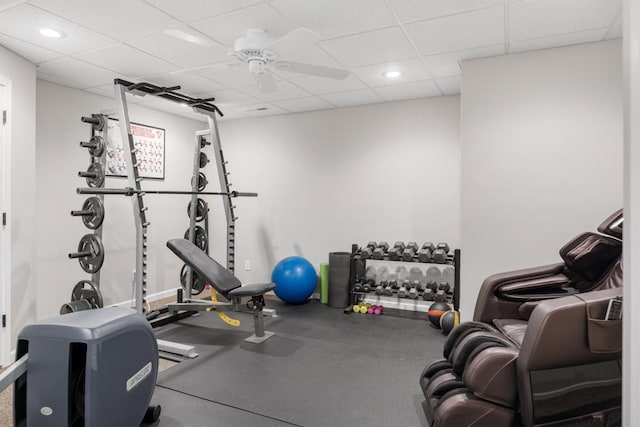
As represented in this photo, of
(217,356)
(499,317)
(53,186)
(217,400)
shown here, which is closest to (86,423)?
(217,400)

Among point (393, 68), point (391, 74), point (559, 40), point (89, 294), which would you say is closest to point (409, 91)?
point (391, 74)

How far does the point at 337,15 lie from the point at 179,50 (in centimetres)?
127

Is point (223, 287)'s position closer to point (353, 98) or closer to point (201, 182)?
point (201, 182)

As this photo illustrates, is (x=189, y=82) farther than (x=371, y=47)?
Yes

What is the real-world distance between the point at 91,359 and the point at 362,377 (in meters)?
1.71

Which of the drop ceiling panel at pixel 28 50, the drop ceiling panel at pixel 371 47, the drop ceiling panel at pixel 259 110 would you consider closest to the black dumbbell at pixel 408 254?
the drop ceiling panel at pixel 371 47

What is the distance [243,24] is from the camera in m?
2.46

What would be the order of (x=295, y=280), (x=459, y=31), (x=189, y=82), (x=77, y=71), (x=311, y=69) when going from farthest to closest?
1. (x=295, y=280)
2. (x=189, y=82)
3. (x=77, y=71)
4. (x=311, y=69)
5. (x=459, y=31)

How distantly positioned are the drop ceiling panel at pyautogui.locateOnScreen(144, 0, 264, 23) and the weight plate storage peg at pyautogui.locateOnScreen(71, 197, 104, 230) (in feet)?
5.47

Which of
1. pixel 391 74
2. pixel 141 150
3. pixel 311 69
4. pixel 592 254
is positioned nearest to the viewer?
pixel 592 254

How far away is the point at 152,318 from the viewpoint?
355cm

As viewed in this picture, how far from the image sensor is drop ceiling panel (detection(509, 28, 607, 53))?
267 cm

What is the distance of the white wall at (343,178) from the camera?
4.19 metres

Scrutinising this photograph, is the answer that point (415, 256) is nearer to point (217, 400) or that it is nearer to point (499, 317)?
point (499, 317)
